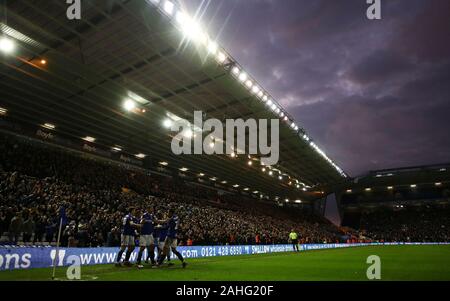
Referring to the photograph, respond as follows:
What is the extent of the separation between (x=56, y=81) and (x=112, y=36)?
637 centimetres

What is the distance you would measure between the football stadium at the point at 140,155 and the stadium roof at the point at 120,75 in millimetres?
81

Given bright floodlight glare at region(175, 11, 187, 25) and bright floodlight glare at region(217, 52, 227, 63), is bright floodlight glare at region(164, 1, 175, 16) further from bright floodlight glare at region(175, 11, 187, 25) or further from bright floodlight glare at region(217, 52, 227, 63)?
bright floodlight glare at region(217, 52, 227, 63)

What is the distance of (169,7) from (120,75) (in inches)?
250

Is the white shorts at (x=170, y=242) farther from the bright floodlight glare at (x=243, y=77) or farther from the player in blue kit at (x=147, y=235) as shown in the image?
the bright floodlight glare at (x=243, y=77)

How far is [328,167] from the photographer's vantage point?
49.0 meters

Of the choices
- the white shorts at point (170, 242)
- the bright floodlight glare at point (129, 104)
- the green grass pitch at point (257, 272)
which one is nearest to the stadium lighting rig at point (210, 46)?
the bright floodlight glare at point (129, 104)

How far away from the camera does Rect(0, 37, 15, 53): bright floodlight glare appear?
51.9 ft

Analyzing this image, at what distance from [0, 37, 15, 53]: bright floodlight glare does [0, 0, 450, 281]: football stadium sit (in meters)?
0.05

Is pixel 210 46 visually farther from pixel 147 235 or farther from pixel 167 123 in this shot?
pixel 147 235

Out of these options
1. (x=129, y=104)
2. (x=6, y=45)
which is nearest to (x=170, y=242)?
(x=6, y=45)

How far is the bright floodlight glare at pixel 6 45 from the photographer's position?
1583cm

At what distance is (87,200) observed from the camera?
21.9 m
